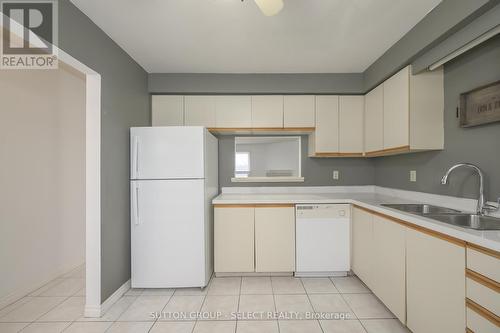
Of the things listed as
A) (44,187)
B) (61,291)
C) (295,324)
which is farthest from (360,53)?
(61,291)

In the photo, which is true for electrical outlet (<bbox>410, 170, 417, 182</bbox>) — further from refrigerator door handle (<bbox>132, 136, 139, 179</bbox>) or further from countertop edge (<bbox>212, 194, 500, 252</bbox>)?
refrigerator door handle (<bbox>132, 136, 139, 179</bbox>)

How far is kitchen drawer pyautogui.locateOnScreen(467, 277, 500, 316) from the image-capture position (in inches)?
42.5

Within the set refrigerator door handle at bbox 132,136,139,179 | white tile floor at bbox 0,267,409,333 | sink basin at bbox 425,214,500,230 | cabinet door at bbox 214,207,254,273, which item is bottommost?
white tile floor at bbox 0,267,409,333

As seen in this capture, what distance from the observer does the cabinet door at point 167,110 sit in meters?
2.97

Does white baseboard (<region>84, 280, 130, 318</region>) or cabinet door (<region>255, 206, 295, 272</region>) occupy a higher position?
cabinet door (<region>255, 206, 295, 272</region>)

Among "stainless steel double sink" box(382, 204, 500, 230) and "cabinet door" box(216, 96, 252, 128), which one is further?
"cabinet door" box(216, 96, 252, 128)

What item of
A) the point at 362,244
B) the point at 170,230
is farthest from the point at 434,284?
the point at 170,230

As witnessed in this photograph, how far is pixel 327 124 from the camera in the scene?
9.78 feet

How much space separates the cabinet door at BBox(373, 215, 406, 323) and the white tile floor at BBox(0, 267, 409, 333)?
0.63ft

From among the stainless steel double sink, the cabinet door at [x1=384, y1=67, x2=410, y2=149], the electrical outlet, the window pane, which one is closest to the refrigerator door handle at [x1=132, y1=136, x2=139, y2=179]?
the window pane

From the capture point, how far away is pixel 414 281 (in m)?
1.62

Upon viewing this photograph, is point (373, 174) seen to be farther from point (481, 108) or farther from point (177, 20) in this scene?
point (177, 20)

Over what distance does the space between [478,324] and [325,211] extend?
4.96 ft

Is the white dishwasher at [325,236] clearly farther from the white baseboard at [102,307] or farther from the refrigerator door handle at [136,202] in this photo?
the white baseboard at [102,307]
